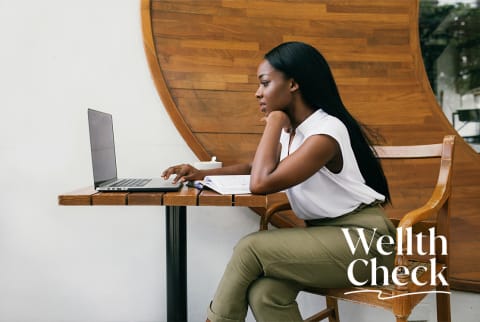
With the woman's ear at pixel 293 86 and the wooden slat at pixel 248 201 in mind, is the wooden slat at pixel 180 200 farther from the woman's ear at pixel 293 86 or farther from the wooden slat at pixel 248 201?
the woman's ear at pixel 293 86

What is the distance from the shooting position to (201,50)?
1.91m

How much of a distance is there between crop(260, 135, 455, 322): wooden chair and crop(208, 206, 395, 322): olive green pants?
0.19ft

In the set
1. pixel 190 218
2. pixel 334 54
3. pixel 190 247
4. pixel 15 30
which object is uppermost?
pixel 15 30

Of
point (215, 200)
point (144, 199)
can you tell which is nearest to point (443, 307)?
point (215, 200)

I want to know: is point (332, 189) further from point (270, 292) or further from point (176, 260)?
point (176, 260)

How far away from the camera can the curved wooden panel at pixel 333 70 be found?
1889 mm

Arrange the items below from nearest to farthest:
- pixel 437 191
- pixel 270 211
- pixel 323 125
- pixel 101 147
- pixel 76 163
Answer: pixel 323 125, pixel 437 191, pixel 101 147, pixel 270 211, pixel 76 163

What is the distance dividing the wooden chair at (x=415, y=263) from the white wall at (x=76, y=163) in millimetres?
623

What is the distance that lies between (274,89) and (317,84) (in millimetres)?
133

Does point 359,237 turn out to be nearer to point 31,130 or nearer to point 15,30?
point 31,130

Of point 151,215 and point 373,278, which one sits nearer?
point 373,278

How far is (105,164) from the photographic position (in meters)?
1.49

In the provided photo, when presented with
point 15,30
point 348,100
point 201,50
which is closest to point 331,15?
point 348,100

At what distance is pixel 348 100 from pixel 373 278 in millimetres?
998
